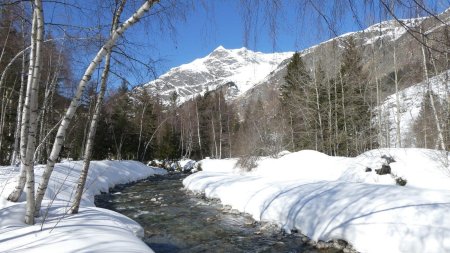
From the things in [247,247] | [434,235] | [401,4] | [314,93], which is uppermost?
[314,93]

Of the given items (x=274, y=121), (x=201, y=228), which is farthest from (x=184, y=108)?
(x=201, y=228)

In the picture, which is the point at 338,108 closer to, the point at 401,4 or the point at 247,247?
the point at 247,247

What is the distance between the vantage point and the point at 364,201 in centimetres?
743

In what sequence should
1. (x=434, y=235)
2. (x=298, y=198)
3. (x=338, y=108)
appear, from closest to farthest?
(x=434, y=235), (x=298, y=198), (x=338, y=108)

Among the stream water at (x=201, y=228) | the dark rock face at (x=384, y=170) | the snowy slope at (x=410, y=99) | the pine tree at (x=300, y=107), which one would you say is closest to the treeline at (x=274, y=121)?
the pine tree at (x=300, y=107)

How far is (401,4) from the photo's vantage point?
1978 millimetres

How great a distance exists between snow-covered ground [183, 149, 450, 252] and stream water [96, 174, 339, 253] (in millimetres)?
447

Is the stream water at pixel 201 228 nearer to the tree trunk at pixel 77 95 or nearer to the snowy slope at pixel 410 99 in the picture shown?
the tree trunk at pixel 77 95

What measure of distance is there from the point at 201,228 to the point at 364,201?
13.5ft

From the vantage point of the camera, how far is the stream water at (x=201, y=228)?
719cm

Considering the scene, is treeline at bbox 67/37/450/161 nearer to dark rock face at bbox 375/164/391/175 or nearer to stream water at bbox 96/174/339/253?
dark rock face at bbox 375/164/391/175

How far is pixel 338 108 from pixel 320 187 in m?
14.7

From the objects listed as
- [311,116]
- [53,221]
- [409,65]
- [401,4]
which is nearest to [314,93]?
[311,116]

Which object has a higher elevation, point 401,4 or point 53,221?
point 401,4
